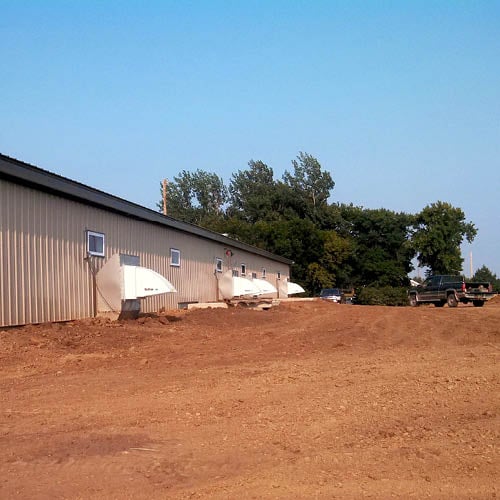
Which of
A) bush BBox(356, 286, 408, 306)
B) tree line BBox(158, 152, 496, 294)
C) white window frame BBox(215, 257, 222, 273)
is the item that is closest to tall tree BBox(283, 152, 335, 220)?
tree line BBox(158, 152, 496, 294)

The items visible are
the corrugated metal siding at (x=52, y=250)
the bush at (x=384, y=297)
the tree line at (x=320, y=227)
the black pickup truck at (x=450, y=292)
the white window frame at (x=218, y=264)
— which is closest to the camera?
the corrugated metal siding at (x=52, y=250)

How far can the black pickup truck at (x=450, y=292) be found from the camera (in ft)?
111

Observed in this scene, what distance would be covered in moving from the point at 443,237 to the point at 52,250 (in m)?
60.3

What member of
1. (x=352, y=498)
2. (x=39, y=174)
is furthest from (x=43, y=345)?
(x=352, y=498)

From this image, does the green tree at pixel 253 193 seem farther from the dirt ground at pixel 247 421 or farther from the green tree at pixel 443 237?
the dirt ground at pixel 247 421

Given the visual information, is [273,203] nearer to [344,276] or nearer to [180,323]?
[344,276]

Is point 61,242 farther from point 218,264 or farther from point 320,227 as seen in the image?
point 320,227

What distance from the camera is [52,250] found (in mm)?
14852

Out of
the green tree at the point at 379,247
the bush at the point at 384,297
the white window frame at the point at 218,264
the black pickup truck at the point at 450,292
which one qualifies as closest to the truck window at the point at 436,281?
the black pickup truck at the point at 450,292

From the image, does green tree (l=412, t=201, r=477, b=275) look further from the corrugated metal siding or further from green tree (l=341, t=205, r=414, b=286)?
the corrugated metal siding

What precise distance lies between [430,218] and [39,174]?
61445 millimetres

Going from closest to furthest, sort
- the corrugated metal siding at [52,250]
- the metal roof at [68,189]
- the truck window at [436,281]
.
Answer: the metal roof at [68,189] → the corrugated metal siding at [52,250] → the truck window at [436,281]

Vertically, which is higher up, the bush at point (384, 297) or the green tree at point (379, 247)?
the green tree at point (379, 247)

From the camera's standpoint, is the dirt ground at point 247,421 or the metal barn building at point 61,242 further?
the metal barn building at point 61,242
